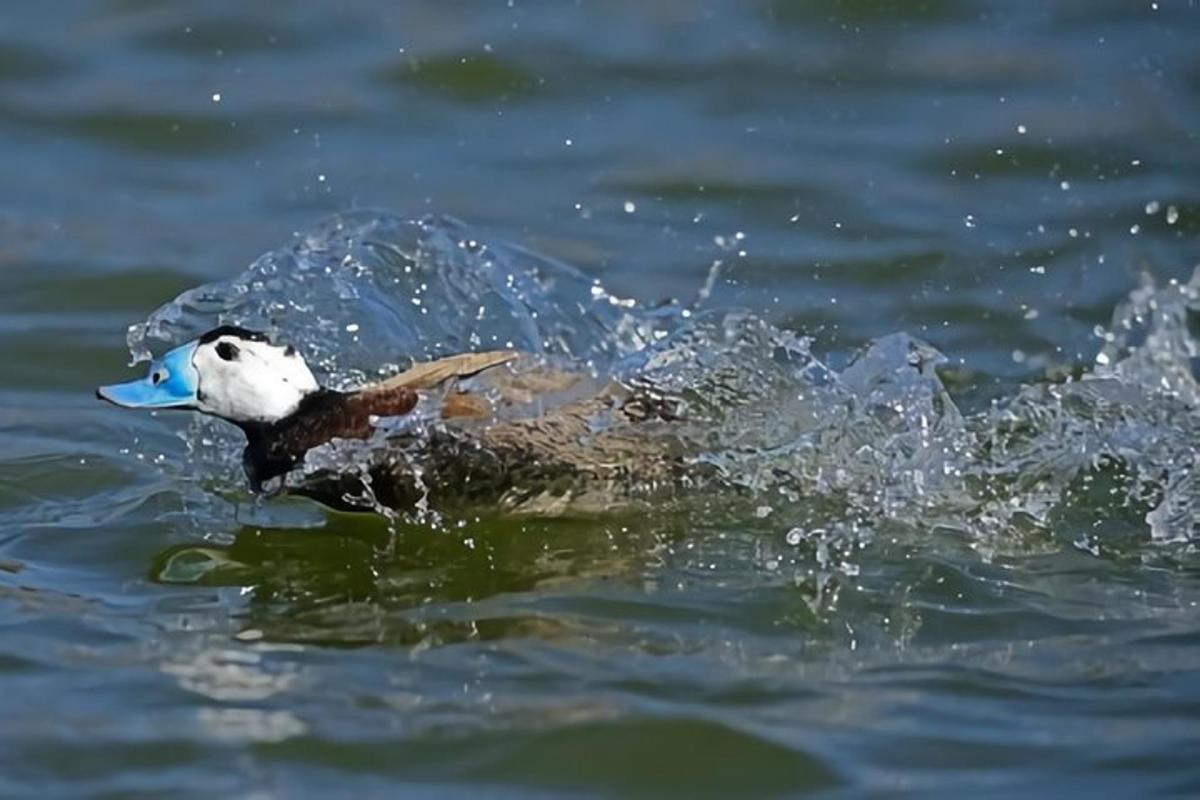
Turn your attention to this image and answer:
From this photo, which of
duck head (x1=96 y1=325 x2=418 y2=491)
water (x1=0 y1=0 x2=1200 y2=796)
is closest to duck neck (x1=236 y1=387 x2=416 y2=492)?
duck head (x1=96 y1=325 x2=418 y2=491)

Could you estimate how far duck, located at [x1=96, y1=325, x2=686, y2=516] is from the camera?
6461 millimetres

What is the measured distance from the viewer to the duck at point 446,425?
21.2 feet

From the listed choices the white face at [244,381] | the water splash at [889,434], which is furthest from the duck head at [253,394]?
the water splash at [889,434]

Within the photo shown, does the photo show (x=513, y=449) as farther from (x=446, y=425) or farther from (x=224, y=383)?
(x=224, y=383)

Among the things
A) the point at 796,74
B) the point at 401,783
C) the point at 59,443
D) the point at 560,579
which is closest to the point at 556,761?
the point at 401,783

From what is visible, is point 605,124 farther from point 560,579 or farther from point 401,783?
point 401,783

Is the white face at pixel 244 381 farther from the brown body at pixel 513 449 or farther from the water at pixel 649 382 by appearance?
the water at pixel 649 382

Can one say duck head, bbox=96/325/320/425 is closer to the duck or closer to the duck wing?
the duck

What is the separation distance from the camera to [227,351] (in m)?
6.63

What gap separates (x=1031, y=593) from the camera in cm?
585

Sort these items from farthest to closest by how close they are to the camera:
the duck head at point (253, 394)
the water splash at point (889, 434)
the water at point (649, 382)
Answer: the duck head at point (253, 394), the water splash at point (889, 434), the water at point (649, 382)

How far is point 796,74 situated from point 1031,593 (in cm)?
476

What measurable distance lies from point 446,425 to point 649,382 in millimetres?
662

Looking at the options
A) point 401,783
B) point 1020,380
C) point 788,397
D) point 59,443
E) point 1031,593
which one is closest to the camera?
point 401,783
